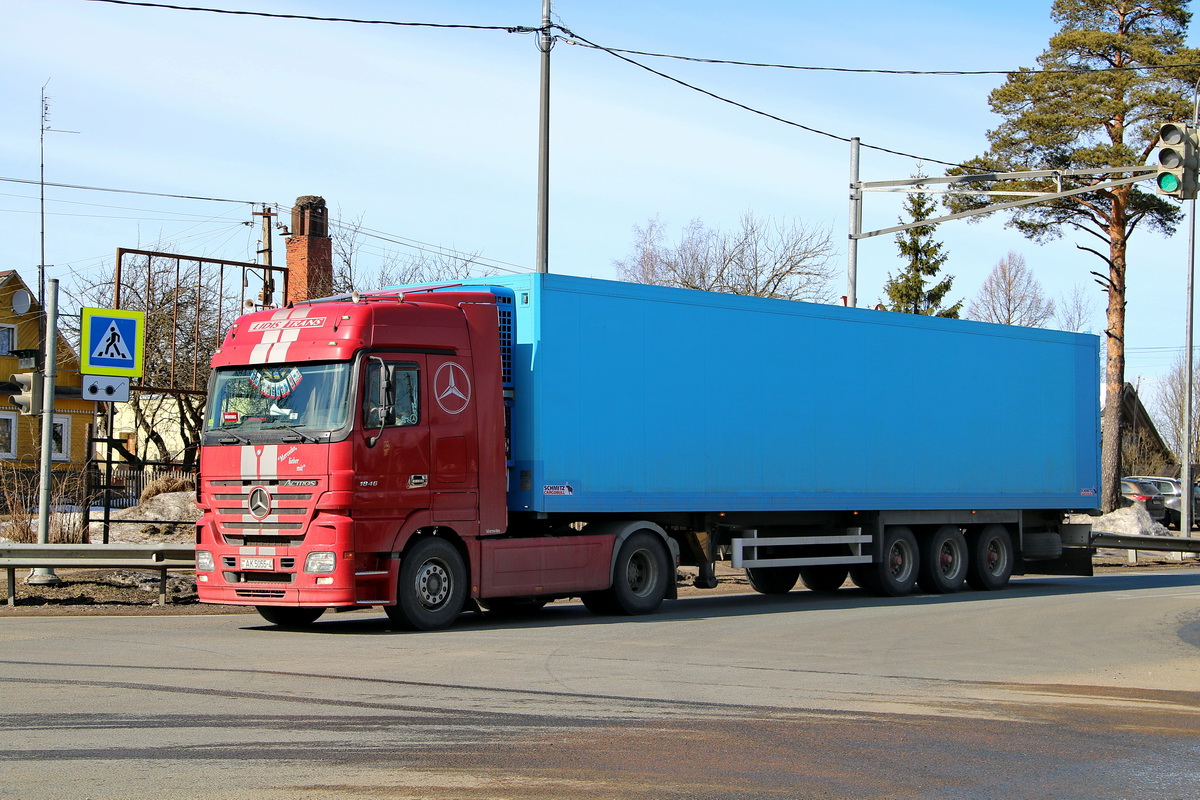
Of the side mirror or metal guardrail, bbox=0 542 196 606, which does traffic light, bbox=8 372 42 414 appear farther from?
the side mirror

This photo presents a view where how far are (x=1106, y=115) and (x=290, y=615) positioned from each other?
26.4 metres

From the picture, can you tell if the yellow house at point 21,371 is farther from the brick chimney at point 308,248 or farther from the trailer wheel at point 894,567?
the trailer wheel at point 894,567

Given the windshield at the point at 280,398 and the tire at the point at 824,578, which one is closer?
the windshield at the point at 280,398

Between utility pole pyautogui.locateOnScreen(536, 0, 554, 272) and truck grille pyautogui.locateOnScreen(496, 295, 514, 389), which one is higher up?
utility pole pyautogui.locateOnScreen(536, 0, 554, 272)

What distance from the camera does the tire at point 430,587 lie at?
13.4 metres

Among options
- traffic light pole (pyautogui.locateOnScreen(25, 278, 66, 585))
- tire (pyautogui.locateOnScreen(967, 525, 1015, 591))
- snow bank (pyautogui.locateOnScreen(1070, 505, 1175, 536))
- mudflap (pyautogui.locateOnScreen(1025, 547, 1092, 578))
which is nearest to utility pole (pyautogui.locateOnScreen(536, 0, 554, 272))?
traffic light pole (pyautogui.locateOnScreen(25, 278, 66, 585))

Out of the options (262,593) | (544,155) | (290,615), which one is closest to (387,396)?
(262,593)

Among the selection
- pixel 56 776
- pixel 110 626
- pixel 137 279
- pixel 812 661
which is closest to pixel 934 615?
pixel 812 661

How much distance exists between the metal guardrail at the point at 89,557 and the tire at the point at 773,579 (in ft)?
27.1

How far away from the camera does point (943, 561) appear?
20109mm

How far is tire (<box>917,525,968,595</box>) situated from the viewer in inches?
779

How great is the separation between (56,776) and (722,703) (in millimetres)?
4327

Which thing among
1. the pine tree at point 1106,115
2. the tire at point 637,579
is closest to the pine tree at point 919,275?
the pine tree at point 1106,115

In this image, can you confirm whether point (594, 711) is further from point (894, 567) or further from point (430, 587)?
point (894, 567)
